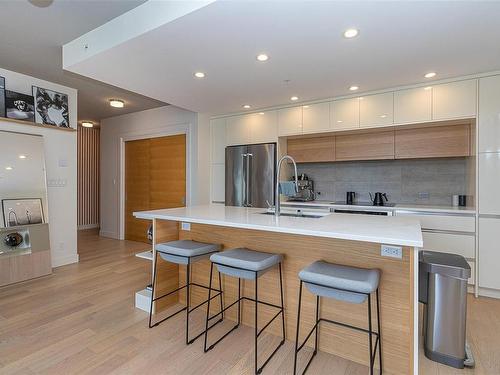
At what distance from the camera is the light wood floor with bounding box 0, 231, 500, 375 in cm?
176

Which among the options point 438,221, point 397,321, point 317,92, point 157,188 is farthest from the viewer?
point 157,188

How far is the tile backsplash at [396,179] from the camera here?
3.45 meters

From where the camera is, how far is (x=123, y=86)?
10.4 feet

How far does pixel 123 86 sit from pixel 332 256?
9.64ft

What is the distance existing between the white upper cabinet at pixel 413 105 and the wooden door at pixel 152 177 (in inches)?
130

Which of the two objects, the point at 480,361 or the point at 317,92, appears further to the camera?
the point at 317,92

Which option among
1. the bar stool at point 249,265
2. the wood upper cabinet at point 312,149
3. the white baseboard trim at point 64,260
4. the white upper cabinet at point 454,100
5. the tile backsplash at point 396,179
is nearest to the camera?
the bar stool at point 249,265

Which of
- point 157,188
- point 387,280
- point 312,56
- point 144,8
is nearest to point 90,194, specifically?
point 157,188

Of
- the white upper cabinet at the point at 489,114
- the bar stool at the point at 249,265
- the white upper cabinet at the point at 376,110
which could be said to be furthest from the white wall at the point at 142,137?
the white upper cabinet at the point at 489,114

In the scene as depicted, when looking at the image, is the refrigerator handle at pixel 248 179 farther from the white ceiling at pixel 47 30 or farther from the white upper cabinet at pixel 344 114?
the white ceiling at pixel 47 30

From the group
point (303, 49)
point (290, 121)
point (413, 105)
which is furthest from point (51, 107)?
point (413, 105)

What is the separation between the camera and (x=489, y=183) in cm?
283

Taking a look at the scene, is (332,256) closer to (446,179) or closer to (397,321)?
(397,321)

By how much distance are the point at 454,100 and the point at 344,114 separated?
1168 millimetres
